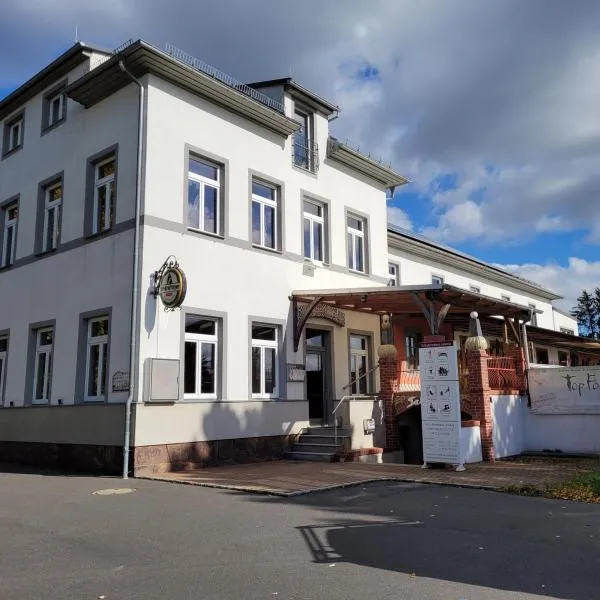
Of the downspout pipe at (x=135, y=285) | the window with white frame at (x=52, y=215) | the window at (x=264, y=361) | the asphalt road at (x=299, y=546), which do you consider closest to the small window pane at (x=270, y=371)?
the window at (x=264, y=361)

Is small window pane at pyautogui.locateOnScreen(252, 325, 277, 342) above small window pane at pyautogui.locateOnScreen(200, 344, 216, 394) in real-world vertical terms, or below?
above

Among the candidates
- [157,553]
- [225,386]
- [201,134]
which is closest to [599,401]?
[225,386]

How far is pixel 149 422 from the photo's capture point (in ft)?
40.2

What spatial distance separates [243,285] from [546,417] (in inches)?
315

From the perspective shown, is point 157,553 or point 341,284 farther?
point 341,284

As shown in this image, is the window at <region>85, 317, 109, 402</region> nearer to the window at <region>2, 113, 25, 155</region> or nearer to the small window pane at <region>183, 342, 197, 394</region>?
the small window pane at <region>183, 342, 197, 394</region>

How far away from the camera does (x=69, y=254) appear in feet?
48.2

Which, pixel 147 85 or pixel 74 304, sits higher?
pixel 147 85

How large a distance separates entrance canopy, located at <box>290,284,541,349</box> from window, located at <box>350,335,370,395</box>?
915 millimetres

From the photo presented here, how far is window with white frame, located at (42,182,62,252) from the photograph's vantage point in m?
15.6

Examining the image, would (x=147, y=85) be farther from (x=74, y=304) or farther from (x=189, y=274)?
(x=74, y=304)

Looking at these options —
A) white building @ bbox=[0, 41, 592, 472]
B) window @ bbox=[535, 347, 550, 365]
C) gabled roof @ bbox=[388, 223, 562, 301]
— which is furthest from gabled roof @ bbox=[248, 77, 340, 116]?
window @ bbox=[535, 347, 550, 365]

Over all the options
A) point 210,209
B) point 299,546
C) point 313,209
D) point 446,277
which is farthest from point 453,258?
point 299,546

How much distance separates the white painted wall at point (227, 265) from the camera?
1288cm
